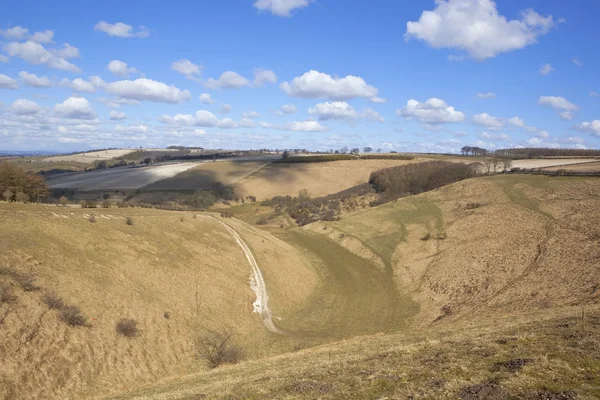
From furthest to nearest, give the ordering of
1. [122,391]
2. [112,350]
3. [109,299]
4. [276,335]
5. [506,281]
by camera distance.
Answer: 1. [506,281]
2. [276,335]
3. [109,299]
4. [112,350]
5. [122,391]

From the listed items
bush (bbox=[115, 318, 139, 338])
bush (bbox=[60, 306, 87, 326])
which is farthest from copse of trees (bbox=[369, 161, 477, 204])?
bush (bbox=[60, 306, 87, 326])

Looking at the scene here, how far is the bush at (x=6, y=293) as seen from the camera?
2114 centimetres

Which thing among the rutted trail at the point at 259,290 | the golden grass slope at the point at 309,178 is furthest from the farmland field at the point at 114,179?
the rutted trail at the point at 259,290

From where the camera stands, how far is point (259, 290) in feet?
132

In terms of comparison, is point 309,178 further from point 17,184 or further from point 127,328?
point 127,328

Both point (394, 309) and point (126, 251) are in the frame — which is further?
point (394, 309)

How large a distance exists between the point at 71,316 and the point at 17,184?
112 ft

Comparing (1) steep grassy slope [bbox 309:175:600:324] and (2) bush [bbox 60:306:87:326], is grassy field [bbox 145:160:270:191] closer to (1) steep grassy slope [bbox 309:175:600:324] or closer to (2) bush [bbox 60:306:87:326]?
(1) steep grassy slope [bbox 309:175:600:324]

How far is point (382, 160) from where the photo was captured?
15550cm

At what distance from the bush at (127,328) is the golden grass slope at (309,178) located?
9556 centimetres

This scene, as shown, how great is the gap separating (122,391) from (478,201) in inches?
2497

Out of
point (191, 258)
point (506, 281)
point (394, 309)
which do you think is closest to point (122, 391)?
point (191, 258)

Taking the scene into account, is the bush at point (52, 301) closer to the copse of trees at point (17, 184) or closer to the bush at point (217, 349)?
the bush at point (217, 349)

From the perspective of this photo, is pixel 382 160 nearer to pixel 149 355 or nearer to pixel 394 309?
pixel 394 309
